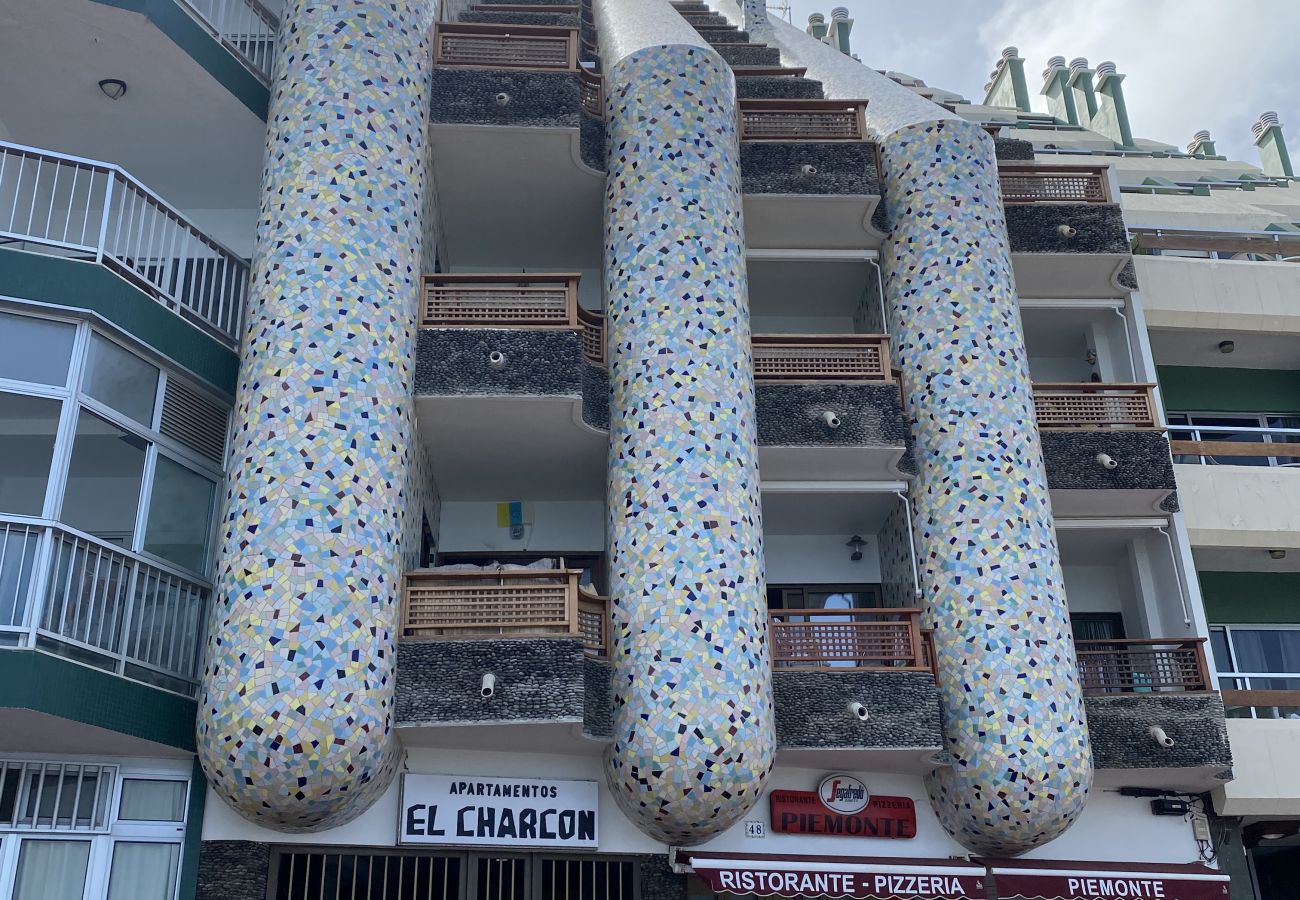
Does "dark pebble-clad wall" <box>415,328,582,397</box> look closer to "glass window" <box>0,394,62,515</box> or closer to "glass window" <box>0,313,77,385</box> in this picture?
"glass window" <box>0,313,77,385</box>

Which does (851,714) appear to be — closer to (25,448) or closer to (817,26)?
(25,448)

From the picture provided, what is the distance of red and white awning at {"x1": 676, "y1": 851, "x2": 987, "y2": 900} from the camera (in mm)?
12805

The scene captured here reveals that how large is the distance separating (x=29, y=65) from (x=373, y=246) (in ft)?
15.8

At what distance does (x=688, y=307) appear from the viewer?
14812mm

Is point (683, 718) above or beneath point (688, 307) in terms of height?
beneath

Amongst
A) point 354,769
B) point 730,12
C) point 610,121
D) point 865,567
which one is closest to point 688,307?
point 610,121

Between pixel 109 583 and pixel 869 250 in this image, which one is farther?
pixel 869 250

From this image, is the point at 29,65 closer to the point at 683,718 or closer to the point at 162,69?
the point at 162,69

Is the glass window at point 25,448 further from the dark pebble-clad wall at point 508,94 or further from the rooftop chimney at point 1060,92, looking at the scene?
the rooftop chimney at point 1060,92

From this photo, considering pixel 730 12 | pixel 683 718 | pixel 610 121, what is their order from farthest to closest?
pixel 730 12 → pixel 610 121 → pixel 683 718

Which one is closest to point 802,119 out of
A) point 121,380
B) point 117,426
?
point 121,380

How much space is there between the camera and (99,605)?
463 inches

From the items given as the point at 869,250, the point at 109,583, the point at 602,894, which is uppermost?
the point at 869,250

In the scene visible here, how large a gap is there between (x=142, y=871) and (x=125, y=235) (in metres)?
7.47
